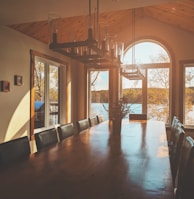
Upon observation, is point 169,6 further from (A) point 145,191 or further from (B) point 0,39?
(A) point 145,191

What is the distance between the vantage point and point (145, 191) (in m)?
1.21

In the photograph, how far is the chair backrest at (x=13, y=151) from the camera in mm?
1816

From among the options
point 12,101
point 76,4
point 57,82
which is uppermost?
point 76,4

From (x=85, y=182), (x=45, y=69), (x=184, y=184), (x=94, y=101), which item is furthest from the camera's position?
(x=94, y=101)

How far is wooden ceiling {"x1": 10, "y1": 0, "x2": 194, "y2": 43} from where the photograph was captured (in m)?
4.04

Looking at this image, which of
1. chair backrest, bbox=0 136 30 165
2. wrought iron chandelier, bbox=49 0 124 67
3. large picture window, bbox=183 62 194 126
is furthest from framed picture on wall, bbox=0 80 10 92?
large picture window, bbox=183 62 194 126

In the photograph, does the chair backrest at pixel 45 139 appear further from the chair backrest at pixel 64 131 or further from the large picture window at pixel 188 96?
the large picture window at pixel 188 96

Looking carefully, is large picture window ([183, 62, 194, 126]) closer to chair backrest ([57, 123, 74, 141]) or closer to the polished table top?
chair backrest ([57, 123, 74, 141])

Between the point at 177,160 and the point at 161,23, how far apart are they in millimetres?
4483

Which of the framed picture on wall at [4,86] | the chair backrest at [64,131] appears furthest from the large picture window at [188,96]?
the framed picture on wall at [4,86]

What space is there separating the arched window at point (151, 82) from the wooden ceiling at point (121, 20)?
2.38 feet

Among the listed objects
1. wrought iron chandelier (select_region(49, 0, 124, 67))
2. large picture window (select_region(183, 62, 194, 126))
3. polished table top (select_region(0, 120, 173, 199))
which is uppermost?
wrought iron chandelier (select_region(49, 0, 124, 67))

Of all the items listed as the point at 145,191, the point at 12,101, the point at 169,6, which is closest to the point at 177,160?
the point at 145,191

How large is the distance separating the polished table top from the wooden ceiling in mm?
2164
